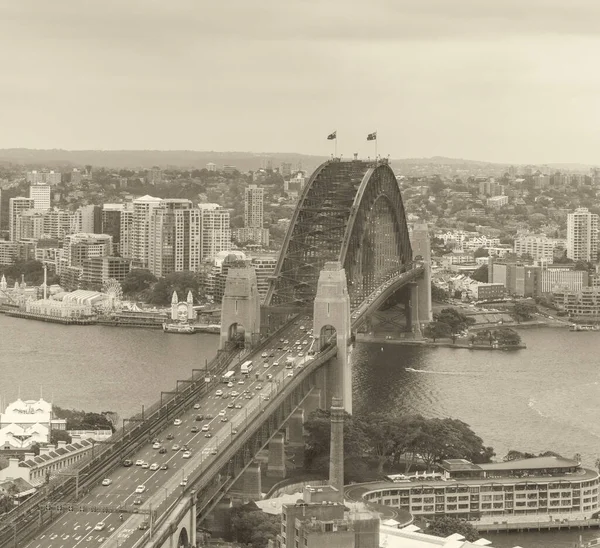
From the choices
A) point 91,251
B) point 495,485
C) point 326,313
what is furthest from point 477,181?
point 495,485

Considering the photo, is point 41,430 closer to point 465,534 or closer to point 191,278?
point 465,534

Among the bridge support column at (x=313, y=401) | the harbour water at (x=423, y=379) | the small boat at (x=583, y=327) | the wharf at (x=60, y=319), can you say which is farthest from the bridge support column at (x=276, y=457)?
the wharf at (x=60, y=319)

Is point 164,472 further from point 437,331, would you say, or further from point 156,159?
point 156,159

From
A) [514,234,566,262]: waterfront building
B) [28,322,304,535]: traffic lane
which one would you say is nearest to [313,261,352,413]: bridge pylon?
[28,322,304,535]: traffic lane

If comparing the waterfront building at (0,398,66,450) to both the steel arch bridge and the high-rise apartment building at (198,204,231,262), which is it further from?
the high-rise apartment building at (198,204,231,262)

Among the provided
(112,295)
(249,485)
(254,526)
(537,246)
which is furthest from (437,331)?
(254,526)

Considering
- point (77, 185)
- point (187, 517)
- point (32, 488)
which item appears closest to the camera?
point (187, 517)
